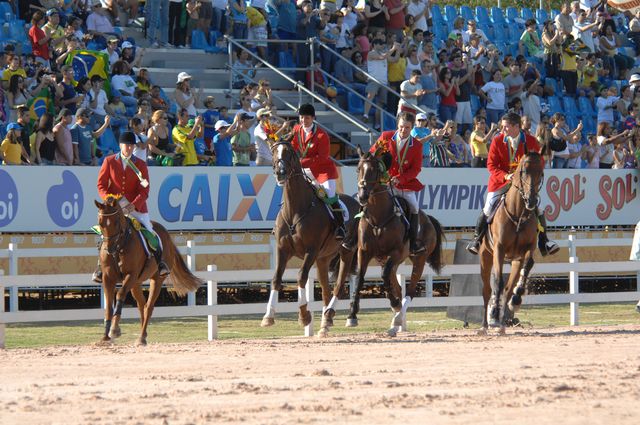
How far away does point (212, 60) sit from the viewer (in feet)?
98.0

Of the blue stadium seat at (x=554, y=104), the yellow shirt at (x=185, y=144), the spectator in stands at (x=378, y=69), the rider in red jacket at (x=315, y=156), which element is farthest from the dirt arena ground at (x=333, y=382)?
the blue stadium seat at (x=554, y=104)

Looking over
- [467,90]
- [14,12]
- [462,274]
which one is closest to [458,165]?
[467,90]

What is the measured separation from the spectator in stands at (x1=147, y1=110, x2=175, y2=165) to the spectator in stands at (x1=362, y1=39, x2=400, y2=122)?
279 inches

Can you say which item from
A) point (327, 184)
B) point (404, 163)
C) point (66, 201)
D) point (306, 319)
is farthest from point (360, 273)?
point (66, 201)

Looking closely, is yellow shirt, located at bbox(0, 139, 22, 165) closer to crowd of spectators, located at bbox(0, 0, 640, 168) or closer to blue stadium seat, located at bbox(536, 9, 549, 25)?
crowd of spectators, located at bbox(0, 0, 640, 168)

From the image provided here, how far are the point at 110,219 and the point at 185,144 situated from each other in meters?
8.10

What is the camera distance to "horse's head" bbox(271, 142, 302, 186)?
1775 cm

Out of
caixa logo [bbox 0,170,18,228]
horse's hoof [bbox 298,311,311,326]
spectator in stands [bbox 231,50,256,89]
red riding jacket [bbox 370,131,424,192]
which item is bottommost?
horse's hoof [bbox 298,311,311,326]

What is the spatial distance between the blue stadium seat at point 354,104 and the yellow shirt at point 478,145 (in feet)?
12.6

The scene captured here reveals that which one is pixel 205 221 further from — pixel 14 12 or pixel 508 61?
pixel 508 61

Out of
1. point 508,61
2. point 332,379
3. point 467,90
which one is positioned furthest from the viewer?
point 508,61

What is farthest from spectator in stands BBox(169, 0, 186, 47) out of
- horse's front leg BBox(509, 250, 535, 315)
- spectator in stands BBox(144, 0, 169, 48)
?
horse's front leg BBox(509, 250, 535, 315)

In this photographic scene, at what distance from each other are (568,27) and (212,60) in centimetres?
1194

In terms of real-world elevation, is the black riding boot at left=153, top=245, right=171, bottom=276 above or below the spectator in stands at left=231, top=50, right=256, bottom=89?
below
